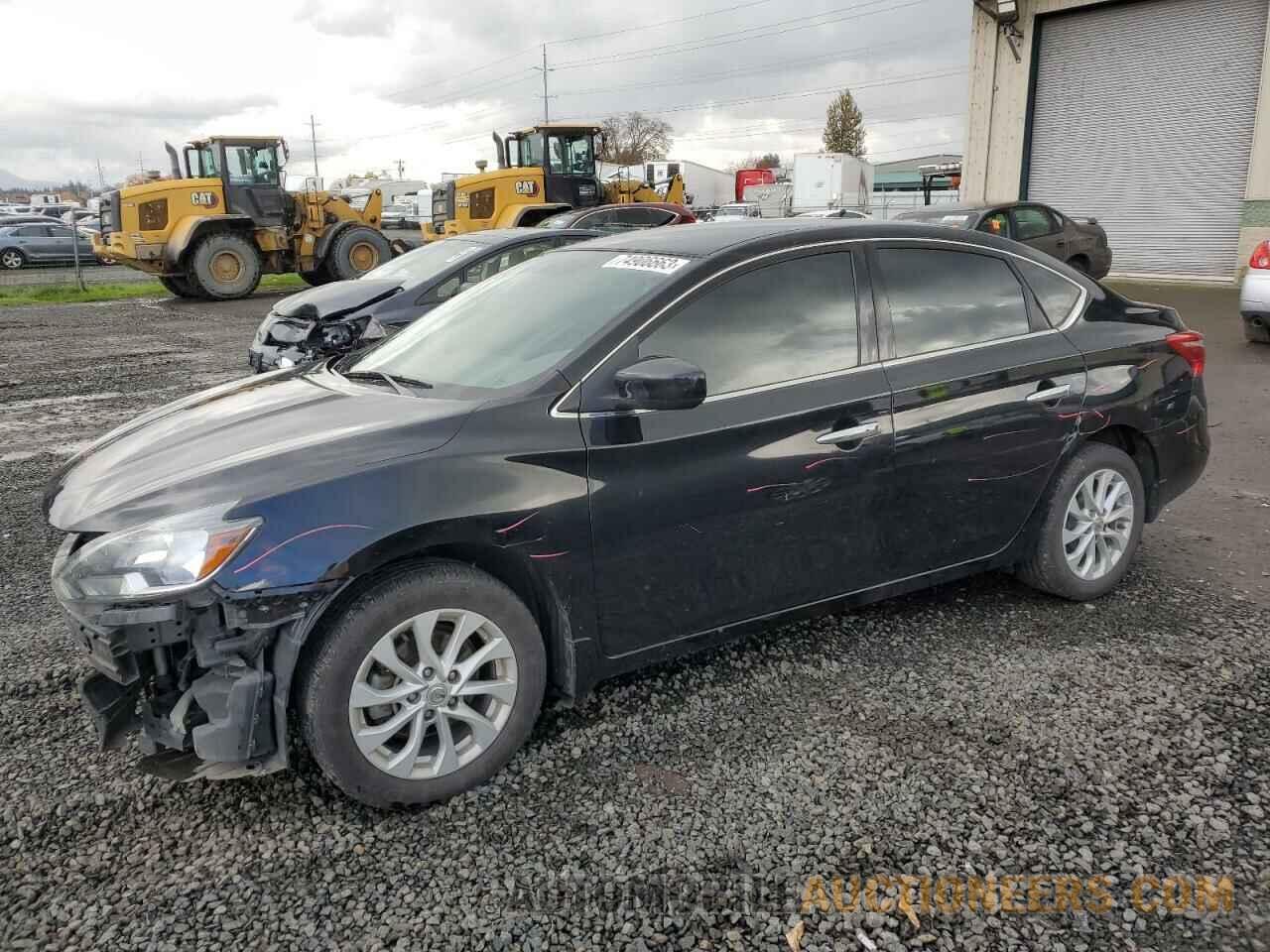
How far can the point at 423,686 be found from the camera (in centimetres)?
275

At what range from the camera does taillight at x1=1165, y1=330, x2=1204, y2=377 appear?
4.30m

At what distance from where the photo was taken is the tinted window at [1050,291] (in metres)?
4.06

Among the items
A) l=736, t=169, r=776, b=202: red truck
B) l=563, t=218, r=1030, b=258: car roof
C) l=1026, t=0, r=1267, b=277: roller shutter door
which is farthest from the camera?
l=736, t=169, r=776, b=202: red truck

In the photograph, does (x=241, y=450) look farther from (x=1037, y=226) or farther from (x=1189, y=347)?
(x=1037, y=226)

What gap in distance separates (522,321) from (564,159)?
56.5ft

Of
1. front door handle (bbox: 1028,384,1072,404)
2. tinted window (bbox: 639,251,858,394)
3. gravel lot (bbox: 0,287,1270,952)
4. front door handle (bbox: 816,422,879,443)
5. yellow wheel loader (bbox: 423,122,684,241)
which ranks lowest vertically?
gravel lot (bbox: 0,287,1270,952)

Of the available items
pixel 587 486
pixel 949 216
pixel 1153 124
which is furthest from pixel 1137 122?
pixel 587 486

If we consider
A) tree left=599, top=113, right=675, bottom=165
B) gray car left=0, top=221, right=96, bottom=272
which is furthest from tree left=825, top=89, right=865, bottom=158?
gray car left=0, top=221, right=96, bottom=272

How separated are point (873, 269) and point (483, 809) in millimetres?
2299

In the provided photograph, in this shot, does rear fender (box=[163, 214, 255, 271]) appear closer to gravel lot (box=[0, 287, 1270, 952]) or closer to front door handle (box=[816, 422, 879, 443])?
gravel lot (box=[0, 287, 1270, 952])

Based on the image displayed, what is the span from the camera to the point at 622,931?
7.70 ft

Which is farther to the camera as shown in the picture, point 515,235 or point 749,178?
point 749,178

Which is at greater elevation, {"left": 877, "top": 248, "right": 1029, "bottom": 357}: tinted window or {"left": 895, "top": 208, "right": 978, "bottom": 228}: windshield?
{"left": 895, "top": 208, "right": 978, "bottom": 228}: windshield

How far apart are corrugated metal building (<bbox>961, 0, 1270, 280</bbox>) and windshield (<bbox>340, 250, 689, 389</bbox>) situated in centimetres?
1694
